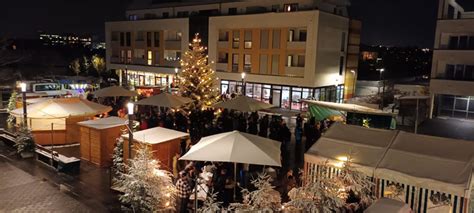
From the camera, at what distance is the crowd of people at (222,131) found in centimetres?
970

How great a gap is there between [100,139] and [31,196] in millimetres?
3526

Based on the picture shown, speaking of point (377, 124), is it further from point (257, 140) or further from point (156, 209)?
point (156, 209)

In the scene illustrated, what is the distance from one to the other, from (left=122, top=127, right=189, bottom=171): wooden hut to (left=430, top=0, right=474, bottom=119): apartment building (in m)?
23.4

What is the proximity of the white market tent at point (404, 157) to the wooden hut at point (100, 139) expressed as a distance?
7810 millimetres

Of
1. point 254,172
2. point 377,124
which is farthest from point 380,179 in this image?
point 377,124

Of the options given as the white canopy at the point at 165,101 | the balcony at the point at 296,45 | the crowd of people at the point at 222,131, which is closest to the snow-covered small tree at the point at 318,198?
the crowd of people at the point at 222,131

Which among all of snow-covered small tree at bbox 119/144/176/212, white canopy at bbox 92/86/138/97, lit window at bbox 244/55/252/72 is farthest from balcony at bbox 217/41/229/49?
snow-covered small tree at bbox 119/144/176/212

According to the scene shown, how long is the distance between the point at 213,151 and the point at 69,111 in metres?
10.1

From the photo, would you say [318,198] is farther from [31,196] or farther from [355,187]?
[31,196]

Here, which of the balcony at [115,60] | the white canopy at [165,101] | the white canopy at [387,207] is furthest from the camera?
the balcony at [115,60]

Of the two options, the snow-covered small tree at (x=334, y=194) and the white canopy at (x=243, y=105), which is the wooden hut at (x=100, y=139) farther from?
the snow-covered small tree at (x=334, y=194)

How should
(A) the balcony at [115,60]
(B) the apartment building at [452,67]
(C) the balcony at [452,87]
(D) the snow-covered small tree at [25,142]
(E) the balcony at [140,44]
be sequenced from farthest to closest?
(A) the balcony at [115,60], (E) the balcony at [140,44], (B) the apartment building at [452,67], (C) the balcony at [452,87], (D) the snow-covered small tree at [25,142]

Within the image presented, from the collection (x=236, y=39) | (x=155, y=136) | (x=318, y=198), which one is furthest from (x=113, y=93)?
(x=318, y=198)

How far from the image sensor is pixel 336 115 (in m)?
19.6
